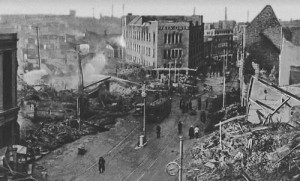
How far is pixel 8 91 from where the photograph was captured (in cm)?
787

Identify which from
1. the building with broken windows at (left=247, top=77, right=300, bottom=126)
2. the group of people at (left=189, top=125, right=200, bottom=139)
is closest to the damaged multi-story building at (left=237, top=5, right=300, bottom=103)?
the building with broken windows at (left=247, top=77, right=300, bottom=126)

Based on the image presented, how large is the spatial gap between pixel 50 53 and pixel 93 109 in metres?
6.15

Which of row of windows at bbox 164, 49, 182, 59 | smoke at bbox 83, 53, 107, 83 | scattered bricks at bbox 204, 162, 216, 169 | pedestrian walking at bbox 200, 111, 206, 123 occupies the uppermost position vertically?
row of windows at bbox 164, 49, 182, 59

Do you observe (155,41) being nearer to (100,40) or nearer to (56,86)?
(56,86)

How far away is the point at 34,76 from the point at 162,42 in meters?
3.81

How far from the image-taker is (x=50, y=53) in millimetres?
16188

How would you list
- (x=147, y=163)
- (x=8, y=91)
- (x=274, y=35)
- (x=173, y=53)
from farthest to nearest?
(x=173, y=53), (x=274, y=35), (x=8, y=91), (x=147, y=163)

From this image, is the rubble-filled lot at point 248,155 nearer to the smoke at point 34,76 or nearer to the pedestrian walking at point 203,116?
the pedestrian walking at point 203,116

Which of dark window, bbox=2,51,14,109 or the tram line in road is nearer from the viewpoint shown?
the tram line in road

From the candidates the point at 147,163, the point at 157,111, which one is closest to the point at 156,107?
the point at 157,111

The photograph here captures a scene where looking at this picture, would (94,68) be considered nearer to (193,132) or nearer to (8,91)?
(193,132)

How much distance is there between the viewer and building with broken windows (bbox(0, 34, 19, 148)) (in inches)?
300

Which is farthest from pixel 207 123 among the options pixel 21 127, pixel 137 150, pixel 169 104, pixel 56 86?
pixel 56 86

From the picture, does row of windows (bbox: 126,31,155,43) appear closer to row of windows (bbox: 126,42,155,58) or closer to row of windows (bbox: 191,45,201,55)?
row of windows (bbox: 126,42,155,58)
